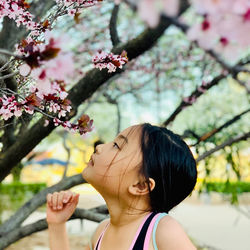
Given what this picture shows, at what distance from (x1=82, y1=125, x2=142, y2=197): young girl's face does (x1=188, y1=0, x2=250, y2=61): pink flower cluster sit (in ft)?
2.93

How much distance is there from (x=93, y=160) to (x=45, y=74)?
0.74 meters

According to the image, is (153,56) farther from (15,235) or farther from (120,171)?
(120,171)

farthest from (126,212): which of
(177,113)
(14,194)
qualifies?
(14,194)

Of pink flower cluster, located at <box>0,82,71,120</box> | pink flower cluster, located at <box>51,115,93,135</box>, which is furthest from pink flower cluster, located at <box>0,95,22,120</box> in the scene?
pink flower cluster, located at <box>51,115,93,135</box>

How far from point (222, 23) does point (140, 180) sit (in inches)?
36.7

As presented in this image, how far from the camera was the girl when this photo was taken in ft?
5.19

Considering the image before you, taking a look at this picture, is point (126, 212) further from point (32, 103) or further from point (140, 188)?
point (32, 103)

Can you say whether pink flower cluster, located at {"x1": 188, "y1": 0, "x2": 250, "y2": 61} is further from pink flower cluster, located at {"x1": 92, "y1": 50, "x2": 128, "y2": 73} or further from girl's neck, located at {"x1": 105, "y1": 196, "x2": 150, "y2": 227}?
pink flower cluster, located at {"x1": 92, "y1": 50, "x2": 128, "y2": 73}

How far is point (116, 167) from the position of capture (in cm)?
160

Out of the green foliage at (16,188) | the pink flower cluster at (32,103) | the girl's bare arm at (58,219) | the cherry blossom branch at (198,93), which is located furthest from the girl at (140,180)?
the green foliage at (16,188)

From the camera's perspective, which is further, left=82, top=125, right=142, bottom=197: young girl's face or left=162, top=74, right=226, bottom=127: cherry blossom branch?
left=162, top=74, right=226, bottom=127: cherry blossom branch

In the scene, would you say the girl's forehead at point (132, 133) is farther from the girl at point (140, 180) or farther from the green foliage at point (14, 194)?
the green foliage at point (14, 194)

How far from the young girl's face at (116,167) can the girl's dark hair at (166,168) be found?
0.12ft

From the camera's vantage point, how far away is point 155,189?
5.26 feet
